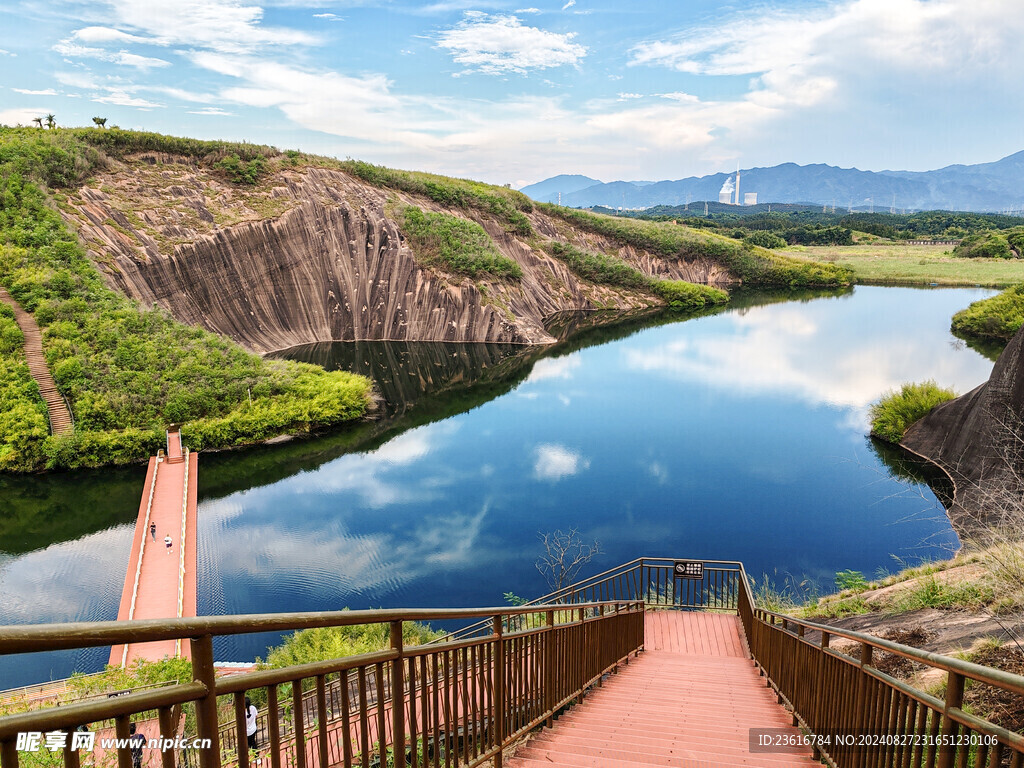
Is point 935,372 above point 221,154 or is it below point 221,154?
below

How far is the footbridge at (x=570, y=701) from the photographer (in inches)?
73.0

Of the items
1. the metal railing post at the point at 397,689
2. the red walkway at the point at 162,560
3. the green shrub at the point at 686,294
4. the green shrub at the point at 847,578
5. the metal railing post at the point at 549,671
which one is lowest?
the green shrub at the point at 847,578

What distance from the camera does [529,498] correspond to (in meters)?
22.5

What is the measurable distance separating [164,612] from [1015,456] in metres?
19.8

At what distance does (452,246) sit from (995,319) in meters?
38.6

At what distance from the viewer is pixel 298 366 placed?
3534cm

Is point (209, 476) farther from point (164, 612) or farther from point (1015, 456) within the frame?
point (1015, 456)

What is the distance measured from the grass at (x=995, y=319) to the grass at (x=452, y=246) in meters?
33.3

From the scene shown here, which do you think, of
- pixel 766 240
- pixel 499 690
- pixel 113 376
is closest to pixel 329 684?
pixel 499 690

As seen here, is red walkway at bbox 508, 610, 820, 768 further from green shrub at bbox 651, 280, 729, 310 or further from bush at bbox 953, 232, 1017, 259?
bush at bbox 953, 232, 1017, 259

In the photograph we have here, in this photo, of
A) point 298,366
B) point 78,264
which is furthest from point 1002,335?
point 78,264

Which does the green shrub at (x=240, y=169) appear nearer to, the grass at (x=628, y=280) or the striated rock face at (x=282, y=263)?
the striated rock face at (x=282, y=263)

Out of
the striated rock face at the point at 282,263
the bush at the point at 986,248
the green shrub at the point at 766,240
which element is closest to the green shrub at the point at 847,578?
the striated rock face at the point at 282,263

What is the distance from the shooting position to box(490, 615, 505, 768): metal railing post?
420 centimetres
